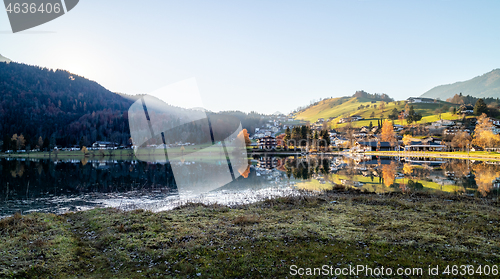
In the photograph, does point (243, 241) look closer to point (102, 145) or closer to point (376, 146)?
point (376, 146)

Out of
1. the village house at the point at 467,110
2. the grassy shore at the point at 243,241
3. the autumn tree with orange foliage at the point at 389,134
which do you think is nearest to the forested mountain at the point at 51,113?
the grassy shore at the point at 243,241

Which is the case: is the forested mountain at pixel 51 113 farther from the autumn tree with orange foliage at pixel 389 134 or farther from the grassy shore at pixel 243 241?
the autumn tree with orange foliage at pixel 389 134

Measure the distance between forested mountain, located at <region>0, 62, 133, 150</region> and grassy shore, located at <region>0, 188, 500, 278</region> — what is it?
376 feet

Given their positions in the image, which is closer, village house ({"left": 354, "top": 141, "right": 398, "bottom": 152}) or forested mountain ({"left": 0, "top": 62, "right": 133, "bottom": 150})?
Answer: village house ({"left": 354, "top": 141, "right": 398, "bottom": 152})

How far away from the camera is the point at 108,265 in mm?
7574

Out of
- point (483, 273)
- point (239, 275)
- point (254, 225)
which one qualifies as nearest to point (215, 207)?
point (254, 225)

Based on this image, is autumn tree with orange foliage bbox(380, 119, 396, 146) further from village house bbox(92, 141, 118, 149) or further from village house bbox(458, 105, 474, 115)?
village house bbox(92, 141, 118, 149)

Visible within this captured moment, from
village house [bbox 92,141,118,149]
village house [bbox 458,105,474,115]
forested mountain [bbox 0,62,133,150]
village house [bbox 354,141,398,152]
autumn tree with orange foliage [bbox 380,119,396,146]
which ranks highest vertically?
forested mountain [bbox 0,62,133,150]

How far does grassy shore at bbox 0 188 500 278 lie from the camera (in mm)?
7148

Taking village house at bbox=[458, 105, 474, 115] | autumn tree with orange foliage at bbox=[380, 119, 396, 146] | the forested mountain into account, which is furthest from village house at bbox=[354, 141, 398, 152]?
the forested mountain

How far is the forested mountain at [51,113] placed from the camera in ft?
431

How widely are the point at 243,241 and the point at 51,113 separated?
637ft

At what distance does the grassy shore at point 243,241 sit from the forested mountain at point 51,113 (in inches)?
4510

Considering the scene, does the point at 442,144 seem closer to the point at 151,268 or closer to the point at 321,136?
the point at 321,136
